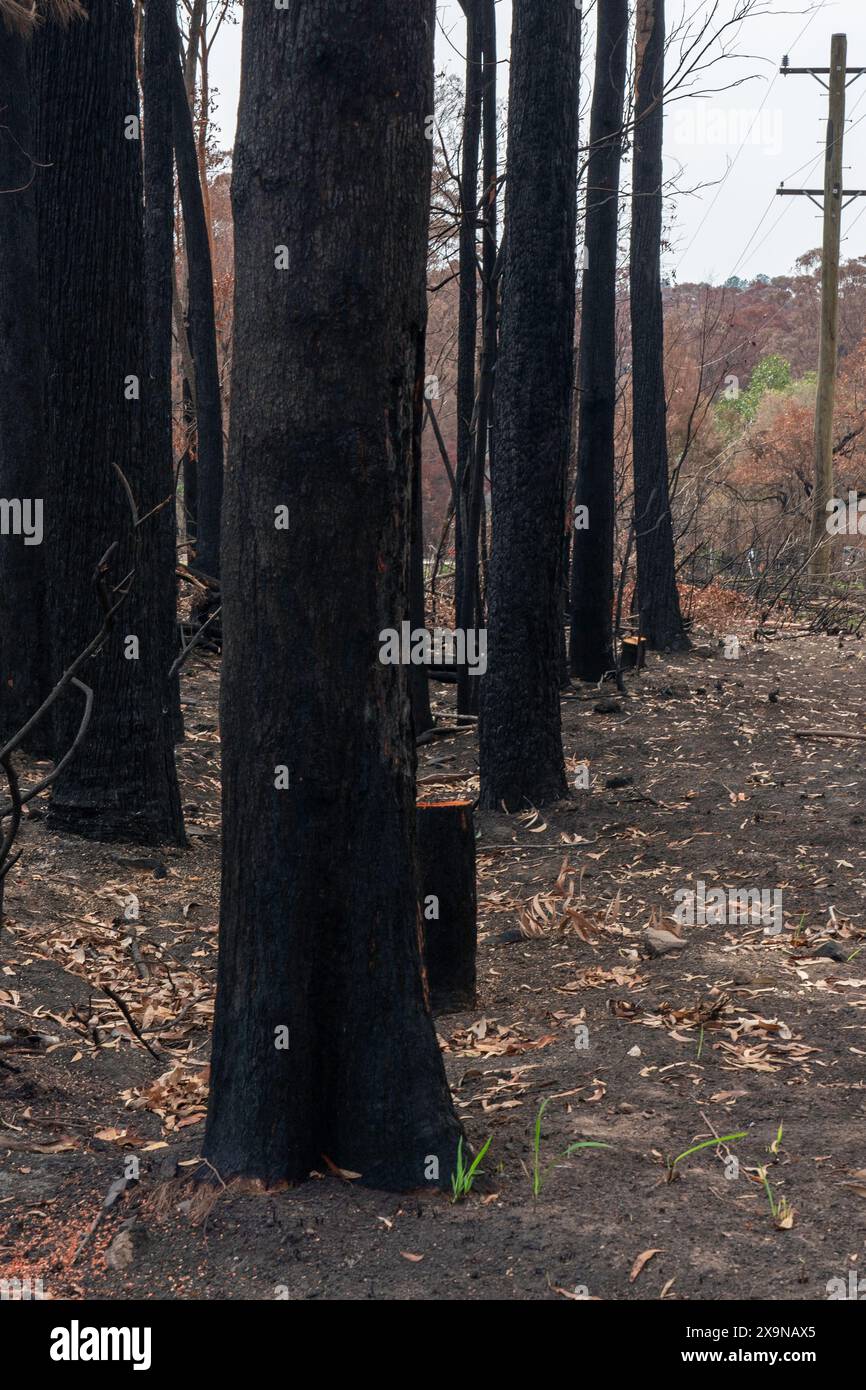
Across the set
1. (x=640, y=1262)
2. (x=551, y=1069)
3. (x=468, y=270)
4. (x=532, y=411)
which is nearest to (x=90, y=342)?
(x=532, y=411)

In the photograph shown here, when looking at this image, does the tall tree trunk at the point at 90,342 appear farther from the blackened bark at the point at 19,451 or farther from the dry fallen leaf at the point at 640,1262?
the dry fallen leaf at the point at 640,1262

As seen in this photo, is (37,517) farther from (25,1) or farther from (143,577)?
(25,1)

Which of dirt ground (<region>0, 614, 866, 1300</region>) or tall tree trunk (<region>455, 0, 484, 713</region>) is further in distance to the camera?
tall tree trunk (<region>455, 0, 484, 713</region>)

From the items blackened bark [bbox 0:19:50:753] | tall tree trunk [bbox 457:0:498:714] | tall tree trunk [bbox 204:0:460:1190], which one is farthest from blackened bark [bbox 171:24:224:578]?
tall tree trunk [bbox 204:0:460:1190]

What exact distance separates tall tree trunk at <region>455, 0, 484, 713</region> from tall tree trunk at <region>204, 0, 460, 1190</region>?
22.2ft

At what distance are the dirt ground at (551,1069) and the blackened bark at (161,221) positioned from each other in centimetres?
166

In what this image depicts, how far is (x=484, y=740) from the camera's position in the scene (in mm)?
8781

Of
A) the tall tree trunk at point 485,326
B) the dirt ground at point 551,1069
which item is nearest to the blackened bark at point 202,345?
the tall tree trunk at point 485,326

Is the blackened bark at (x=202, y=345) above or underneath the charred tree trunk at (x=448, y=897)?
above

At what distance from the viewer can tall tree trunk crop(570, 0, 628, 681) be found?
12.7 metres

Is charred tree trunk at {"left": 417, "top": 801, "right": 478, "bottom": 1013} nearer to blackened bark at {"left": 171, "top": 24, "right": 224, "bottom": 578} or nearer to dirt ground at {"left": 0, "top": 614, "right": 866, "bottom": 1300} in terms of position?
dirt ground at {"left": 0, "top": 614, "right": 866, "bottom": 1300}

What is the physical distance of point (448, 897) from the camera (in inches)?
219

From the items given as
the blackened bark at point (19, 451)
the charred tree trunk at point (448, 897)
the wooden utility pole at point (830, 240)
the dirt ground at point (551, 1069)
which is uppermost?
the wooden utility pole at point (830, 240)

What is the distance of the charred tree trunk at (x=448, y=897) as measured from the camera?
5477mm
